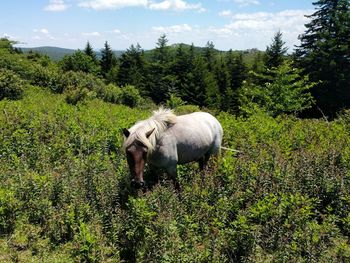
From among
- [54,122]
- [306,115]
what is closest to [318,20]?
[306,115]

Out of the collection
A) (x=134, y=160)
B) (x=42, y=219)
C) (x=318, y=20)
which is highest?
(x=318, y=20)

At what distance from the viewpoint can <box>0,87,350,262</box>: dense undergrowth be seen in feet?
17.3

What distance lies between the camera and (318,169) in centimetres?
737

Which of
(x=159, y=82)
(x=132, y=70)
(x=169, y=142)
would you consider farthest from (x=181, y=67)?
(x=169, y=142)

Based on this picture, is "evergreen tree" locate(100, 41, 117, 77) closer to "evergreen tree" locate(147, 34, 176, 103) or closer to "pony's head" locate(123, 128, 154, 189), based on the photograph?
"evergreen tree" locate(147, 34, 176, 103)

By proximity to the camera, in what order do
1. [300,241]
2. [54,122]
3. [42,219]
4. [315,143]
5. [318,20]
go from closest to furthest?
1. [300,241]
2. [42,219]
3. [315,143]
4. [54,122]
5. [318,20]

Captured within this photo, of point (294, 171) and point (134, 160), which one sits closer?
point (134, 160)

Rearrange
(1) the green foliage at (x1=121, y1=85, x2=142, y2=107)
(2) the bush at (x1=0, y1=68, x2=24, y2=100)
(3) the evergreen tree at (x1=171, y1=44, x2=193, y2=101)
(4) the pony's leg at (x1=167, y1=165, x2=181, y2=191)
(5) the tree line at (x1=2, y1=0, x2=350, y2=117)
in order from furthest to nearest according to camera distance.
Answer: (3) the evergreen tree at (x1=171, y1=44, x2=193, y2=101)
(1) the green foliage at (x1=121, y1=85, x2=142, y2=107)
(5) the tree line at (x1=2, y1=0, x2=350, y2=117)
(2) the bush at (x1=0, y1=68, x2=24, y2=100)
(4) the pony's leg at (x1=167, y1=165, x2=181, y2=191)

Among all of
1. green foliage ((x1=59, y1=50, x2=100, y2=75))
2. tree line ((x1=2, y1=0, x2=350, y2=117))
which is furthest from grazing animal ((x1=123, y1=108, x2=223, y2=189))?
green foliage ((x1=59, y1=50, x2=100, y2=75))

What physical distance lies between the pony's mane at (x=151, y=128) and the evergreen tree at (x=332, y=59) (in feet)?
146

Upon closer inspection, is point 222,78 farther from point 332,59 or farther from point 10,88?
point 10,88

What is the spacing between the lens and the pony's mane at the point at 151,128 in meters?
6.59

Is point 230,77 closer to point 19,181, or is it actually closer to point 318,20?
point 318,20

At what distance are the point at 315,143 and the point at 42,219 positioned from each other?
8.23 metres
